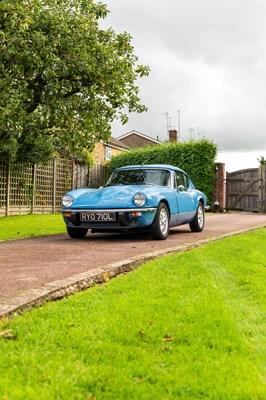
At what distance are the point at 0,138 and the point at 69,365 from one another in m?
11.6

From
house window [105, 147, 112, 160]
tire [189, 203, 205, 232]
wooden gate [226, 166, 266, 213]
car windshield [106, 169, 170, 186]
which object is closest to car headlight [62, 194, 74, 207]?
car windshield [106, 169, 170, 186]

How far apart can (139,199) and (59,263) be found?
275cm

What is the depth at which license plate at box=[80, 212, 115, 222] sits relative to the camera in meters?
7.97

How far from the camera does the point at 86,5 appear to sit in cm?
1390

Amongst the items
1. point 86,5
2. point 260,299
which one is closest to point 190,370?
point 260,299

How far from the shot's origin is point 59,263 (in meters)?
5.52

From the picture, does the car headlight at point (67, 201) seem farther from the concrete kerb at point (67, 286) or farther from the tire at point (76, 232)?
the concrete kerb at point (67, 286)

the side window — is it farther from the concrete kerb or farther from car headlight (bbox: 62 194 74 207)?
the concrete kerb

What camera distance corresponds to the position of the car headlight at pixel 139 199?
7945 mm

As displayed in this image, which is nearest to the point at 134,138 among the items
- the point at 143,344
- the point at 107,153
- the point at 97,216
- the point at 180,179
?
the point at 107,153

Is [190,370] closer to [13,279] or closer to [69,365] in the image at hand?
[69,365]

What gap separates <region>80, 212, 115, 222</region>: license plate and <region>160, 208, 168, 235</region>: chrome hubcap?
3.21ft

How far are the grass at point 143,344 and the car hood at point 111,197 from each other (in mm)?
3734

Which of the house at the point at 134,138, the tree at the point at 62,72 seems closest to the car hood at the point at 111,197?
the tree at the point at 62,72
